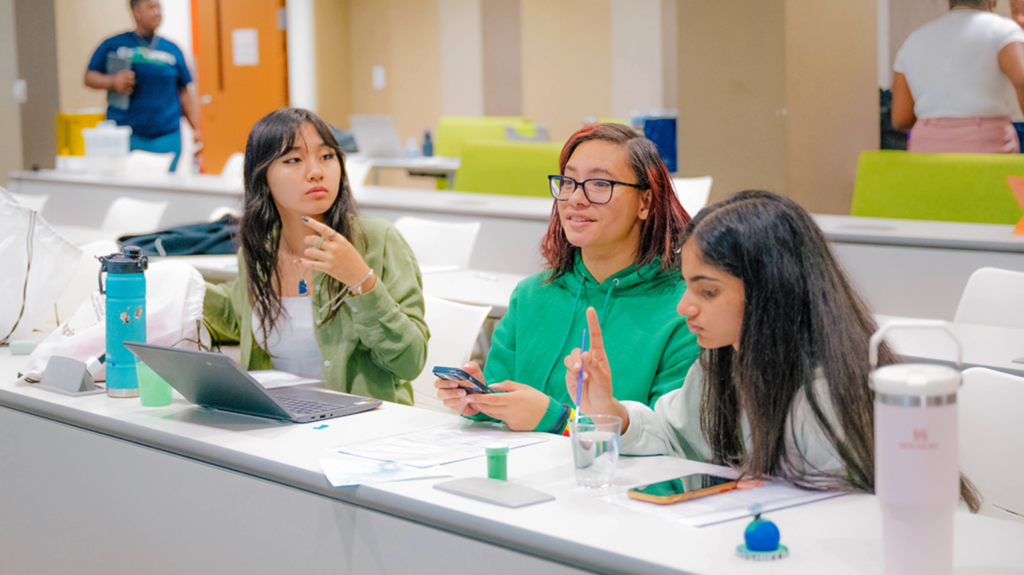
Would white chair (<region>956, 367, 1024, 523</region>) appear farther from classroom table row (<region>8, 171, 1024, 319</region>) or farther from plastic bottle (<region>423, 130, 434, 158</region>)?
plastic bottle (<region>423, 130, 434, 158</region>)

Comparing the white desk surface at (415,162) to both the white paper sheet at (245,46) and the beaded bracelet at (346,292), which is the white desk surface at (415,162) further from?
the beaded bracelet at (346,292)

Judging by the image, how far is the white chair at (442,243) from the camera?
11.9 feet

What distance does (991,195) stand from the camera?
145 inches

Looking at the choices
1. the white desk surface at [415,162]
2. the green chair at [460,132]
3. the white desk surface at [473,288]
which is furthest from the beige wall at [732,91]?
the green chair at [460,132]

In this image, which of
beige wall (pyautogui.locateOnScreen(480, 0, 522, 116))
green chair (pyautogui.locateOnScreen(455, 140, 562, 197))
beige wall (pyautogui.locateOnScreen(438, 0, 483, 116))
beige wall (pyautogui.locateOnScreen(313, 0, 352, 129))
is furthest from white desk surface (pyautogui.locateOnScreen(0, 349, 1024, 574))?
beige wall (pyautogui.locateOnScreen(313, 0, 352, 129))

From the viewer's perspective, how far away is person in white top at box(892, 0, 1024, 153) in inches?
160

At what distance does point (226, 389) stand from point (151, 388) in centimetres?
21

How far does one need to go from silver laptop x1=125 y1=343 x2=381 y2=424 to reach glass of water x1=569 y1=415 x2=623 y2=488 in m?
0.58

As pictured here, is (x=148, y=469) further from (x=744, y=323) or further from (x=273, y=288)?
(x=744, y=323)

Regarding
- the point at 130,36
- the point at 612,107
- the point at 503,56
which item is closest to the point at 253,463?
the point at 130,36

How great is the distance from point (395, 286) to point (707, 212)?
0.96m

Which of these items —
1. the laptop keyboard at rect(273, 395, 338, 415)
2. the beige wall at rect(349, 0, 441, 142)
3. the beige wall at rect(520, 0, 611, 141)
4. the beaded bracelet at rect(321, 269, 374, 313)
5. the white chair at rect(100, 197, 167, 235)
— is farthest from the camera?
the beige wall at rect(349, 0, 441, 142)

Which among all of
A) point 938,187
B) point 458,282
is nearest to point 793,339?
point 458,282

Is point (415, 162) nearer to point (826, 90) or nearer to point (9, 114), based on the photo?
point (9, 114)
